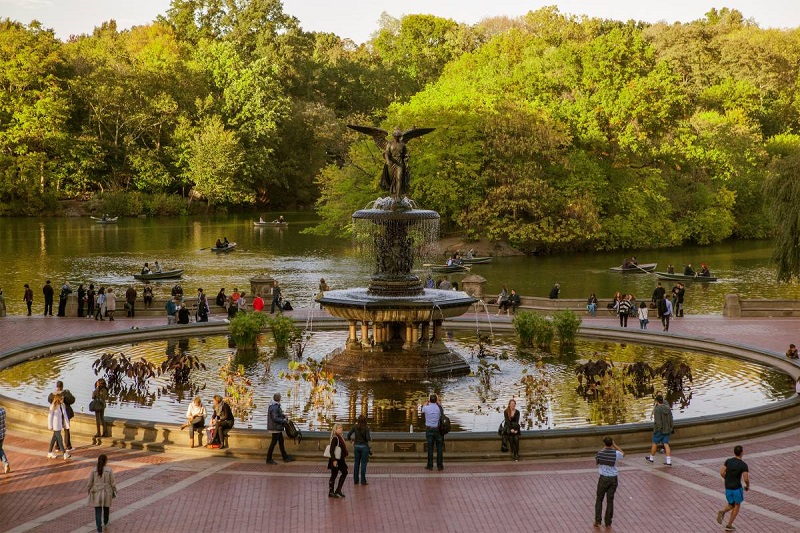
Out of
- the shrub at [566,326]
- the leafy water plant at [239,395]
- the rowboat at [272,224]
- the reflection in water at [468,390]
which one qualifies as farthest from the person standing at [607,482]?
the rowboat at [272,224]

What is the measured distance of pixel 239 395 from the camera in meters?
24.2

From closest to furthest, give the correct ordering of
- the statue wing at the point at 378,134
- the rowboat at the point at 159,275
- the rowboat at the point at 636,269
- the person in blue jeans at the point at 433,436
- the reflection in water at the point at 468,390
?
the person in blue jeans at the point at 433,436 → the reflection in water at the point at 468,390 → the statue wing at the point at 378,134 → the rowboat at the point at 159,275 → the rowboat at the point at 636,269

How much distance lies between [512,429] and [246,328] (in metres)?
13.3

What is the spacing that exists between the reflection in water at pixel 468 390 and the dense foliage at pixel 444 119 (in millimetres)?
17270

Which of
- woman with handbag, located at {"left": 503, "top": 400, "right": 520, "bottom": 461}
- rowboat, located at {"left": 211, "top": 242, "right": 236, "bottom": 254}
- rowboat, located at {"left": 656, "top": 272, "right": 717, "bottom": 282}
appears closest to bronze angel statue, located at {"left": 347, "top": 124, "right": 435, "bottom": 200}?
woman with handbag, located at {"left": 503, "top": 400, "right": 520, "bottom": 461}

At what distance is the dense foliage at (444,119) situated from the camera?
74.4 meters

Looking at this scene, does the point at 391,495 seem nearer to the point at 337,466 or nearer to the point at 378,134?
the point at 337,466

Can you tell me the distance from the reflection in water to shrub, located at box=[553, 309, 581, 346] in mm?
900

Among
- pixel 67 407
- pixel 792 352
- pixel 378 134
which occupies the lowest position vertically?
pixel 67 407

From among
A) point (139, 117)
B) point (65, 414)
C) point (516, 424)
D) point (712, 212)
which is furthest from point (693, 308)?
point (139, 117)

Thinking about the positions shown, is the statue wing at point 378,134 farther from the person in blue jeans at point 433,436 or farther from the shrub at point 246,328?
the person in blue jeans at point 433,436

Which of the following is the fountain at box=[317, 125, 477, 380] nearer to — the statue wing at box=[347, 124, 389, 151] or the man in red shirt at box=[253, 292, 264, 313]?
the statue wing at box=[347, 124, 389, 151]

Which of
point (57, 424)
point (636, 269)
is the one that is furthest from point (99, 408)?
point (636, 269)

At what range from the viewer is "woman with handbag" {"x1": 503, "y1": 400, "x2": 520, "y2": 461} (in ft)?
65.0
